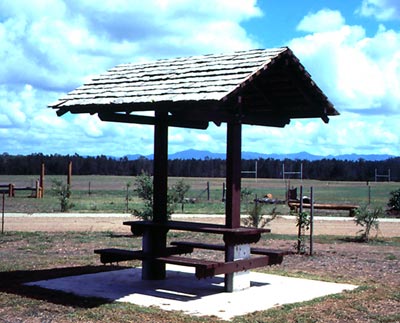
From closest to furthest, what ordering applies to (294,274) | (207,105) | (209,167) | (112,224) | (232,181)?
(207,105), (232,181), (294,274), (112,224), (209,167)

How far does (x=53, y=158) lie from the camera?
3489 inches

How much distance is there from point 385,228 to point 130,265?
1357 cm

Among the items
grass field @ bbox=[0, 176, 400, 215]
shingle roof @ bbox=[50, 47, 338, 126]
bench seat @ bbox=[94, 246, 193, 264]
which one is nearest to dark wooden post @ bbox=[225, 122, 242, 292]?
shingle roof @ bbox=[50, 47, 338, 126]

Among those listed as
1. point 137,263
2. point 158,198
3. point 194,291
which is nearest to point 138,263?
point 137,263

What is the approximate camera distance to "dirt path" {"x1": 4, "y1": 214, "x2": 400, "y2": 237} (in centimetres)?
2150

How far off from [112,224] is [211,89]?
14.9 metres

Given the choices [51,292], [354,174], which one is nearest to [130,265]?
[51,292]

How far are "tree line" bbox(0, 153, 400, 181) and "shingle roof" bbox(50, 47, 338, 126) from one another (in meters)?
68.8

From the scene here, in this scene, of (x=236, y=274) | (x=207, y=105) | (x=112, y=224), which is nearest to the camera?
(x=207, y=105)

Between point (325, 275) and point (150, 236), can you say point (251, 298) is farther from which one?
point (325, 275)

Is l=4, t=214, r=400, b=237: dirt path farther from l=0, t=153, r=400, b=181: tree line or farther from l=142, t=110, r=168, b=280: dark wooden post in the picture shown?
l=0, t=153, r=400, b=181: tree line

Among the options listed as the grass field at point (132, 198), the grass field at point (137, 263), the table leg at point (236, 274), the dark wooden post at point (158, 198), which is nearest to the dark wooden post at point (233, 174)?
the table leg at point (236, 274)

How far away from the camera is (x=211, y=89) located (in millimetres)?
9172

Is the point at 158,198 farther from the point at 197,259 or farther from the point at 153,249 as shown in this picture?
the point at 197,259
